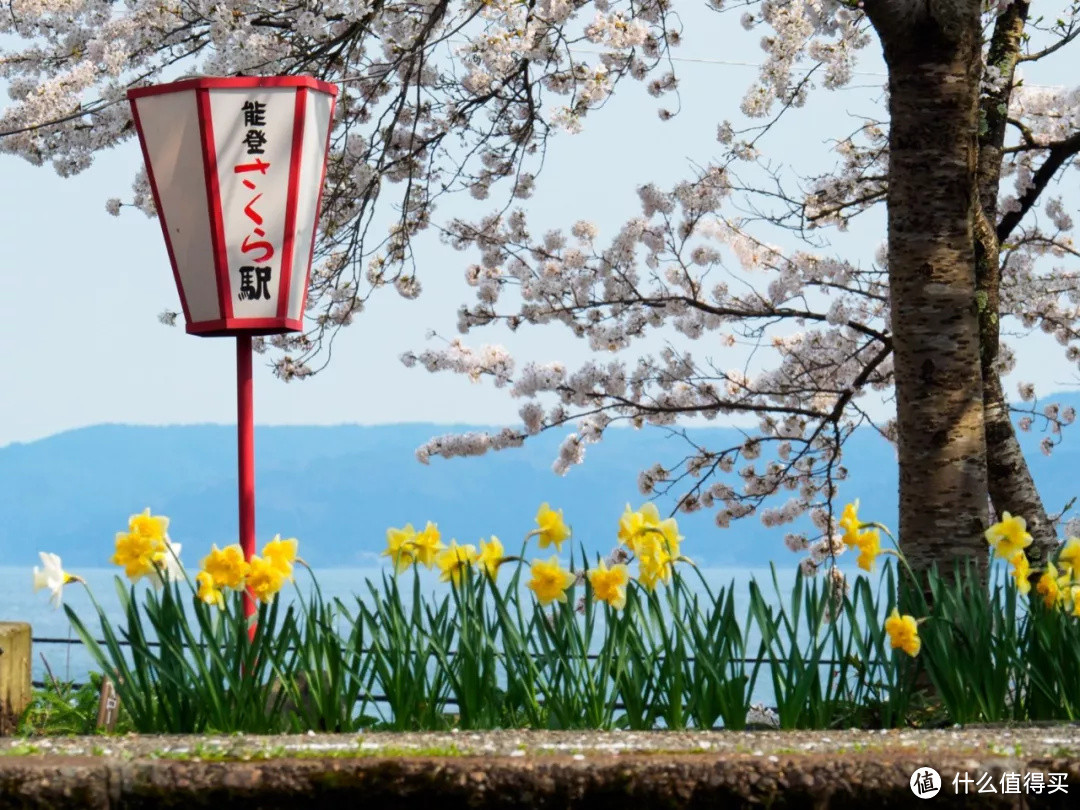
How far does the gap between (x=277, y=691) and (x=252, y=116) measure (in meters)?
2.05

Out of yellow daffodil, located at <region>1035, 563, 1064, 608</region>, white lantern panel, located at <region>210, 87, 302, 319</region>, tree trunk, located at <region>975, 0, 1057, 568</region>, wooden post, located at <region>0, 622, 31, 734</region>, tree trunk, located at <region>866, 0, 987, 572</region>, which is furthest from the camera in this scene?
tree trunk, located at <region>975, 0, 1057, 568</region>

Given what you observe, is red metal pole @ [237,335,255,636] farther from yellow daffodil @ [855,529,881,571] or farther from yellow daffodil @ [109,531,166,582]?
yellow daffodil @ [855,529,881,571]

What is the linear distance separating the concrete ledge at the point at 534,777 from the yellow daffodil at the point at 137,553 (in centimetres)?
85

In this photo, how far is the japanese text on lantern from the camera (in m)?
4.08

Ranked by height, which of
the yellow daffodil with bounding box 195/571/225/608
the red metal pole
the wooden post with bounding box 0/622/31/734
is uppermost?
the red metal pole

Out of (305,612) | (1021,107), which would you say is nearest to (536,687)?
(305,612)

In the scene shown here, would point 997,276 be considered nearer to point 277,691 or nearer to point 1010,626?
point 1010,626

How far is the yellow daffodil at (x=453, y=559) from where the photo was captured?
10.8 ft

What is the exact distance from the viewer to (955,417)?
15.0 feet

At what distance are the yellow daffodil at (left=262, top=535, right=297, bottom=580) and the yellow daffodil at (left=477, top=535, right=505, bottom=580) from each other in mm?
525

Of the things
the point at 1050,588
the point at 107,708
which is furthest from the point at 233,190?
the point at 1050,588

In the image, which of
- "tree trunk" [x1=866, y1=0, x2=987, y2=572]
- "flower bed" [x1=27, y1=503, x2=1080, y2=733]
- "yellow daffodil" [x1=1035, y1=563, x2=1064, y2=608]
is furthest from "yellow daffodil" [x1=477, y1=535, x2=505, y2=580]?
"tree trunk" [x1=866, y1=0, x2=987, y2=572]

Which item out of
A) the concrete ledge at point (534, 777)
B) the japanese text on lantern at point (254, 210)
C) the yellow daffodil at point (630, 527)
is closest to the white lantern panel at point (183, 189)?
the japanese text on lantern at point (254, 210)

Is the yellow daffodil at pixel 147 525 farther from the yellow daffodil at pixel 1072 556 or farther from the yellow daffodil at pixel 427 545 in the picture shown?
the yellow daffodil at pixel 1072 556
